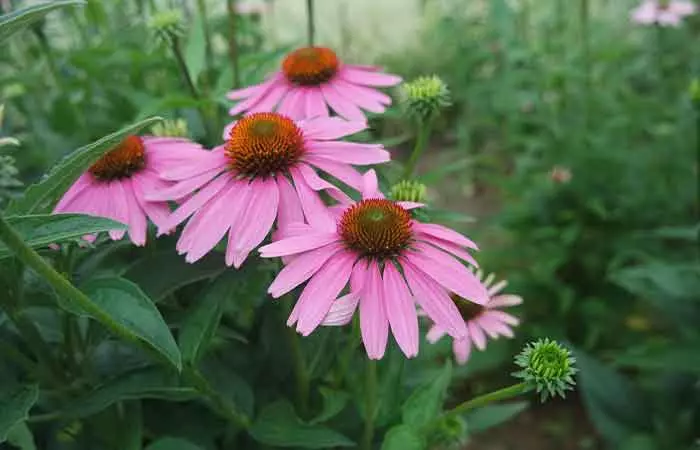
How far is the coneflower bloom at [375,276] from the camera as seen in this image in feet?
1.85

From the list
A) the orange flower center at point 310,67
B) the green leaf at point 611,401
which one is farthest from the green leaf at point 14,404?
the green leaf at point 611,401

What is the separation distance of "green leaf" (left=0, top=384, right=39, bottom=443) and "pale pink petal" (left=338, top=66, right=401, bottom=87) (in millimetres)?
409

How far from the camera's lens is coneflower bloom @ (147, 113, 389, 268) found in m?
0.61

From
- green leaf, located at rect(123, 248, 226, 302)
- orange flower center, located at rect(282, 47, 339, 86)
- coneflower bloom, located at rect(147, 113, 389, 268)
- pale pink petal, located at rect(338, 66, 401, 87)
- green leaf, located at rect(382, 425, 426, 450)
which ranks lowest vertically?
green leaf, located at rect(382, 425, 426, 450)

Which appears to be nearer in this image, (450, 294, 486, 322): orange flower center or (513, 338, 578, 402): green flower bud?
(513, 338, 578, 402): green flower bud

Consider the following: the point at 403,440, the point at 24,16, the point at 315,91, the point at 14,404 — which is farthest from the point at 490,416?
the point at 24,16

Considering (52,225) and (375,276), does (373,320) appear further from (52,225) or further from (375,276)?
(52,225)

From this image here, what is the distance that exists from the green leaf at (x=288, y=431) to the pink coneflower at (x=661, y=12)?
1.30 metres

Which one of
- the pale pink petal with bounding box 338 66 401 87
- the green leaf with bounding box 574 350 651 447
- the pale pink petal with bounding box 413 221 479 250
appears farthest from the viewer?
the green leaf with bounding box 574 350 651 447

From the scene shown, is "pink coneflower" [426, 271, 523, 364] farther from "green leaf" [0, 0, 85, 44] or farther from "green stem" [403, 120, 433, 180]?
"green leaf" [0, 0, 85, 44]

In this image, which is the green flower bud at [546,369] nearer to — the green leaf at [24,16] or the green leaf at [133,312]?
the green leaf at [133,312]

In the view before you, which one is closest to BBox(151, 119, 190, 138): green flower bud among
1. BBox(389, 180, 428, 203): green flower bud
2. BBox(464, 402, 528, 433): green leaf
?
BBox(389, 180, 428, 203): green flower bud

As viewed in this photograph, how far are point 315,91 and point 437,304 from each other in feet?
1.04

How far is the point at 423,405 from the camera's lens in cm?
74
